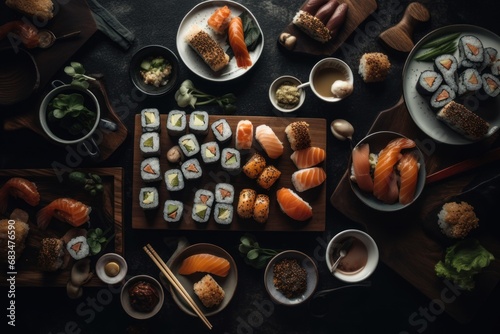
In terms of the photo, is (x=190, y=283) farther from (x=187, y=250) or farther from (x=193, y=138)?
(x=193, y=138)

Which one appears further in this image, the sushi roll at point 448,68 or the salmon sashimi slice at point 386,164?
the sushi roll at point 448,68

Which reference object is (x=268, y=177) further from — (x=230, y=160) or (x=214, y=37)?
(x=214, y=37)

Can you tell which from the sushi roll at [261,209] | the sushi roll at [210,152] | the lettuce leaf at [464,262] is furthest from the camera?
the sushi roll at [210,152]

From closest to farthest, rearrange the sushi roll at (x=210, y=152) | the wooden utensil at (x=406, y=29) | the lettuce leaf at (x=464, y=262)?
the lettuce leaf at (x=464, y=262)
the sushi roll at (x=210, y=152)
the wooden utensil at (x=406, y=29)

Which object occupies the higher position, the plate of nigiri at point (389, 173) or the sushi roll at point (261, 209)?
the plate of nigiri at point (389, 173)

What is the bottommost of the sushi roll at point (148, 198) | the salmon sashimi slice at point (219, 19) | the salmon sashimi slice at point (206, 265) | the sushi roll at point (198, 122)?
the salmon sashimi slice at point (206, 265)

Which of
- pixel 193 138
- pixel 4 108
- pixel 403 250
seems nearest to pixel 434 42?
pixel 403 250

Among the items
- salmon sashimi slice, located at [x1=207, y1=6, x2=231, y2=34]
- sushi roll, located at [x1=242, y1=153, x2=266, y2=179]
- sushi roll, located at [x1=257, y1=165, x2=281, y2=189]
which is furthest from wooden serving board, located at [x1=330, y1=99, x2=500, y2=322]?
salmon sashimi slice, located at [x1=207, y1=6, x2=231, y2=34]

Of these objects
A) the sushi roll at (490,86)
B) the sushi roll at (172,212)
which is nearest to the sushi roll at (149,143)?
the sushi roll at (172,212)

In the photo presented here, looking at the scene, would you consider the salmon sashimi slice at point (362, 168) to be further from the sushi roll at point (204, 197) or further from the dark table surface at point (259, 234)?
the sushi roll at point (204, 197)
